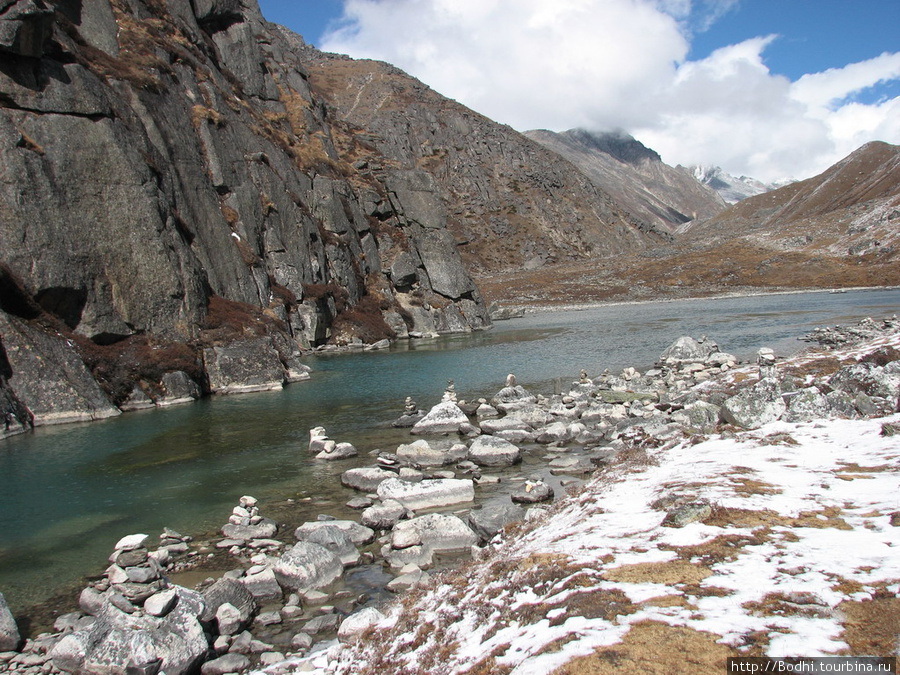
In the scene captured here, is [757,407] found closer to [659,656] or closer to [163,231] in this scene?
[659,656]

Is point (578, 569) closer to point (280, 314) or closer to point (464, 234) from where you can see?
point (280, 314)

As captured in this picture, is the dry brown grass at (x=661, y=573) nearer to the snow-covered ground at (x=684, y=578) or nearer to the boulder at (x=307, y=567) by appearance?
the snow-covered ground at (x=684, y=578)

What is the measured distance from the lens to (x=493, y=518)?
14344mm

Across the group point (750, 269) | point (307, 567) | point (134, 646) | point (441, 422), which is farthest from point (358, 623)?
point (750, 269)

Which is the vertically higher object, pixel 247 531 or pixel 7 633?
pixel 7 633

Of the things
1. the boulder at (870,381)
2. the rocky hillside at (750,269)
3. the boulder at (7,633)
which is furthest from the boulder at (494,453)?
the rocky hillside at (750,269)

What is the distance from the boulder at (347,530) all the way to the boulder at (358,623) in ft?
13.9

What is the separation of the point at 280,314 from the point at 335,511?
47474mm

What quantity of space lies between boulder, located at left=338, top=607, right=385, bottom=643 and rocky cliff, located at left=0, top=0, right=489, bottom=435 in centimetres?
2900

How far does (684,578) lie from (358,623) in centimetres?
540

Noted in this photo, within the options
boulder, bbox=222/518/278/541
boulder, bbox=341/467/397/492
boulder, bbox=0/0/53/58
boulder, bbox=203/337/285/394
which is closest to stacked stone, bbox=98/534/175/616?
boulder, bbox=222/518/278/541

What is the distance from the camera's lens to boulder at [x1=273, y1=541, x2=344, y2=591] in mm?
11984

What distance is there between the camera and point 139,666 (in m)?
8.90

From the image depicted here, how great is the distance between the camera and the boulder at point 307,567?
39.3ft
